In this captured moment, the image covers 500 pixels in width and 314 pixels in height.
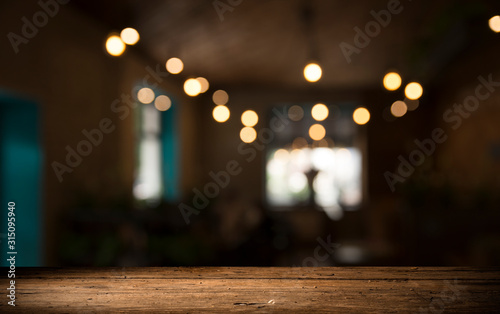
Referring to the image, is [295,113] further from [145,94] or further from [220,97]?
[145,94]

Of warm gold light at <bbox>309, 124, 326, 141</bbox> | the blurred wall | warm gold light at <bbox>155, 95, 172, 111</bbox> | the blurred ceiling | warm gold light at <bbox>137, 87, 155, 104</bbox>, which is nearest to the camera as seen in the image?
the blurred wall

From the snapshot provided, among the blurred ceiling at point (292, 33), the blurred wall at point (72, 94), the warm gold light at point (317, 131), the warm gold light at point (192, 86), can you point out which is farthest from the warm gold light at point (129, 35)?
the warm gold light at point (317, 131)

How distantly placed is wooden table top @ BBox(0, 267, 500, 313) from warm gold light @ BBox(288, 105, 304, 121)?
8024mm

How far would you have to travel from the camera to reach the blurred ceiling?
17.1 ft

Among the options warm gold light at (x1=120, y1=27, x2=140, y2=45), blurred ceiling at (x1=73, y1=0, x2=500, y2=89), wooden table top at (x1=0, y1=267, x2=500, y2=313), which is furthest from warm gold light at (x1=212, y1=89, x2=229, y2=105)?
wooden table top at (x1=0, y1=267, x2=500, y2=313)

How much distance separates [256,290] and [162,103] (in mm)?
6393

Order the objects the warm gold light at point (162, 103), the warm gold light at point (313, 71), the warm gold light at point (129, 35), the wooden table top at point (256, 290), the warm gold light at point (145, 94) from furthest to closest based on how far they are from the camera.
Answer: the warm gold light at point (162, 103)
the warm gold light at point (145, 94)
the warm gold light at point (313, 71)
the warm gold light at point (129, 35)
the wooden table top at point (256, 290)

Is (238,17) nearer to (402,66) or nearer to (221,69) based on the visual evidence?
(221,69)

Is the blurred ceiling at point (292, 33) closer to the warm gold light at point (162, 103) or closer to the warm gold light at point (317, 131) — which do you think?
the warm gold light at point (162, 103)

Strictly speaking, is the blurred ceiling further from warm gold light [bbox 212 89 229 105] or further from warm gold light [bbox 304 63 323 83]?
warm gold light [bbox 304 63 323 83]

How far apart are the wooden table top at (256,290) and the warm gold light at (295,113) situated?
8024 mm

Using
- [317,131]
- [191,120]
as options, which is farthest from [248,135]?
[317,131]

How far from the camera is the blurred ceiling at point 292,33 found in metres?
5.21

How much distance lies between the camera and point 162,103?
779 cm
